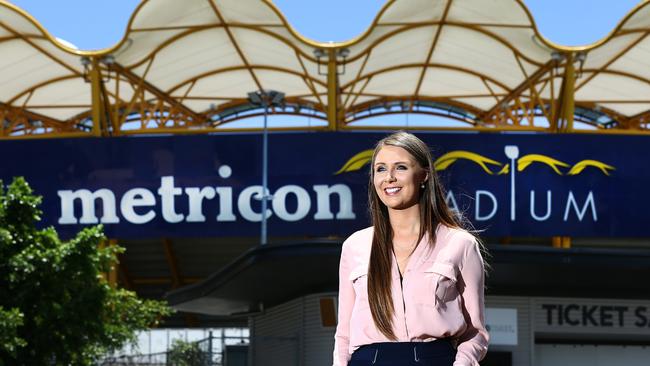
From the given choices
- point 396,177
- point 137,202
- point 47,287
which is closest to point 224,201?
point 137,202

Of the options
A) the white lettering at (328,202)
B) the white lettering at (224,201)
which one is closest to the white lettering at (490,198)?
the white lettering at (328,202)

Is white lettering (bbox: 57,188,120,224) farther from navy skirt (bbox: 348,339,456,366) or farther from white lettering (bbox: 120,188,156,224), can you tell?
navy skirt (bbox: 348,339,456,366)

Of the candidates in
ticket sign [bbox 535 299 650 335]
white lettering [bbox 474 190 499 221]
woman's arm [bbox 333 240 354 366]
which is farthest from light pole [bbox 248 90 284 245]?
woman's arm [bbox 333 240 354 366]

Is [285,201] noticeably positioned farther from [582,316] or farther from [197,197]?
[582,316]

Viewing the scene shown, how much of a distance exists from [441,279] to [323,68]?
38634 mm

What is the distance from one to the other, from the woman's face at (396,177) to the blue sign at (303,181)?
32.3 meters

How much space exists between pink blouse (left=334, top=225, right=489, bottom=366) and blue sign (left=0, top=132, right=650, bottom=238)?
32.3m

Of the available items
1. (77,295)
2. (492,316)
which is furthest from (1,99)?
(492,316)

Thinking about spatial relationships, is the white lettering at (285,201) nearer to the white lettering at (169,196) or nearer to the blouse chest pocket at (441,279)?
the white lettering at (169,196)

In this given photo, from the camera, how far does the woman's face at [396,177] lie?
3758 mm

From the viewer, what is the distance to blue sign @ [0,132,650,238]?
3669 centimetres

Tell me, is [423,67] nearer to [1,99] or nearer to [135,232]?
[135,232]

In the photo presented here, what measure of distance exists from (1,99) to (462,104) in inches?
836

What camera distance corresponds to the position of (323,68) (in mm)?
42062
